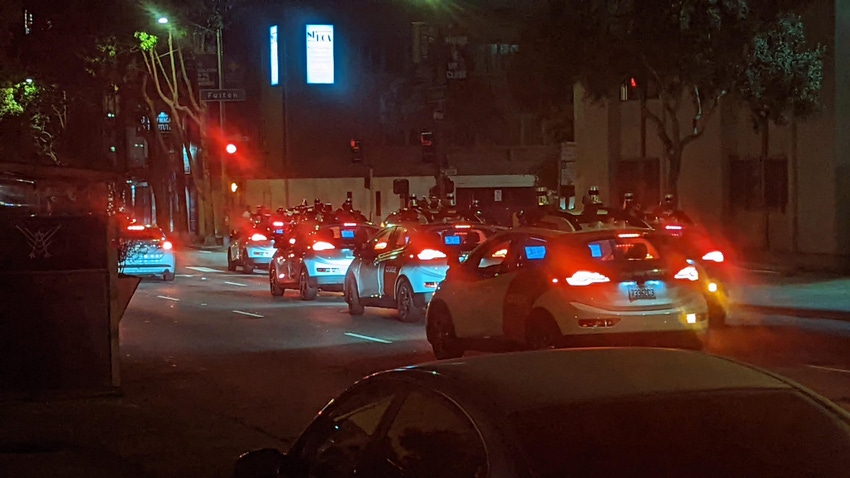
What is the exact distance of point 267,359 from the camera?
15641 millimetres

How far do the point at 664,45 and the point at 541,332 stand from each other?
54.7 feet

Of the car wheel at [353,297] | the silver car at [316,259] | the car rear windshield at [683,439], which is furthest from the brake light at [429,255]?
the car rear windshield at [683,439]

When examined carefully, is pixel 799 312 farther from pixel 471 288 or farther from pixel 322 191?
pixel 322 191

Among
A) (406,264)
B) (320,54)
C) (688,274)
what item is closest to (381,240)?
(406,264)

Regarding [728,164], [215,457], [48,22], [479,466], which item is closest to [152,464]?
[215,457]

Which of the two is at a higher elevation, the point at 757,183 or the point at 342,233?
the point at 757,183

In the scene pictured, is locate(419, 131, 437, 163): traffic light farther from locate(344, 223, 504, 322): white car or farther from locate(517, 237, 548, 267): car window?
locate(517, 237, 548, 267): car window

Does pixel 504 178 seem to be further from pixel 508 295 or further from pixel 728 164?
pixel 508 295

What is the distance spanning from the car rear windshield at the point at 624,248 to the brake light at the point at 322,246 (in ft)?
38.9

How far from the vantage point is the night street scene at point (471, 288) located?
427cm

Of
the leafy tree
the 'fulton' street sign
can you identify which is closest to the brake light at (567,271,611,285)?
the leafy tree

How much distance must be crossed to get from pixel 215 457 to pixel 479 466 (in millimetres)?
6028

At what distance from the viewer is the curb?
63.3ft

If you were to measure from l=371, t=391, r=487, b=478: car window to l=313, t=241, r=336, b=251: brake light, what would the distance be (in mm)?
20133
